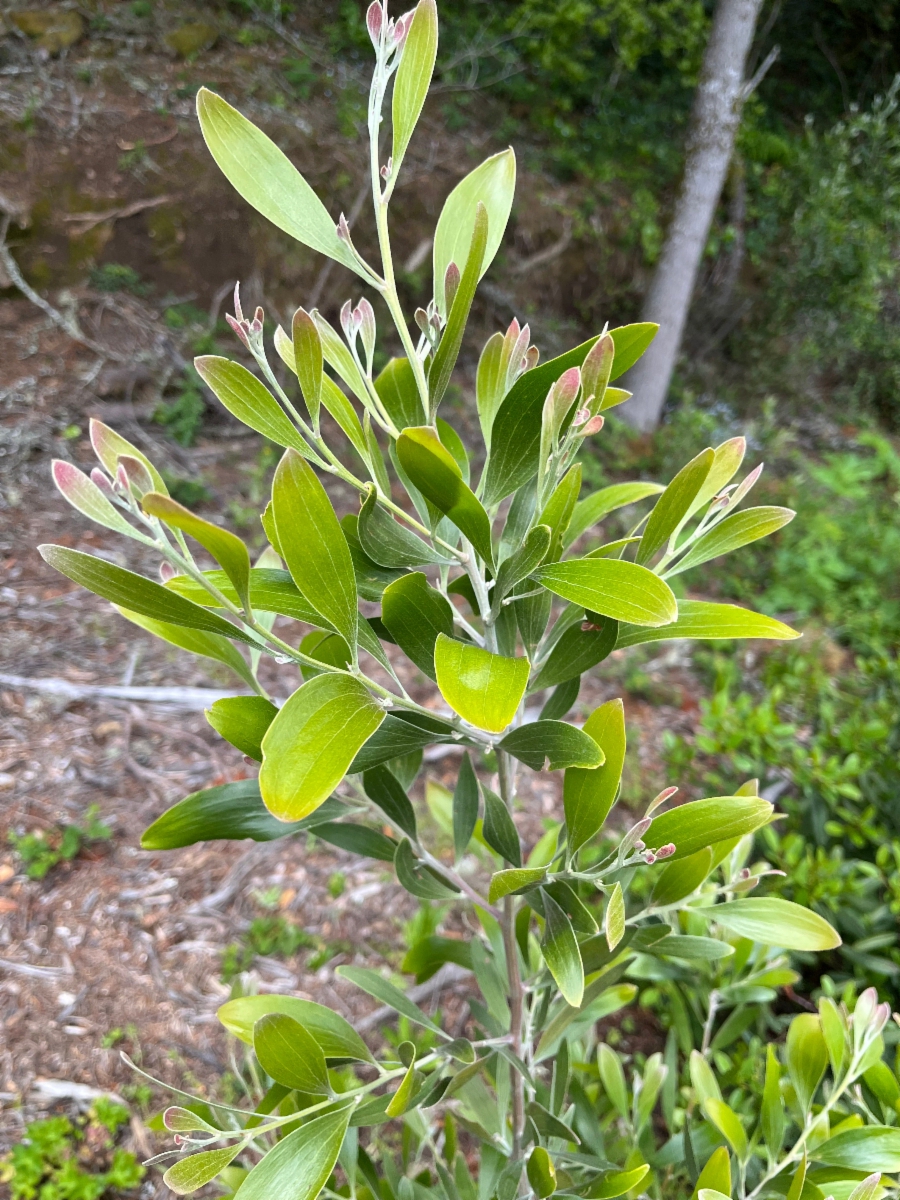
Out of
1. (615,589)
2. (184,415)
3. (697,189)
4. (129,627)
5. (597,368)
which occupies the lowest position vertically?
(129,627)

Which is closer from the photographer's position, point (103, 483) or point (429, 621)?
point (103, 483)

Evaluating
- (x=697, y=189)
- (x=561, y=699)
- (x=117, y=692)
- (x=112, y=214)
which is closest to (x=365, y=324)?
(x=561, y=699)

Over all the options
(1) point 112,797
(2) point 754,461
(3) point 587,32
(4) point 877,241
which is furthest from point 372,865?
(3) point 587,32

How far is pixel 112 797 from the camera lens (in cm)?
203

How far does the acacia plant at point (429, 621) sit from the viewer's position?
1.47 ft

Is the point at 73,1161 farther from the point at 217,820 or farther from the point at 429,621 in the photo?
the point at 429,621

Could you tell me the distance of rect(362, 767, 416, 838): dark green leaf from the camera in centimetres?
73

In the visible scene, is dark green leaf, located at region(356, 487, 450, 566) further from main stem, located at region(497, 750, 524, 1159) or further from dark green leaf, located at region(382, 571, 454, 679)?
main stem, located at region(497, 750, 524, 1159)

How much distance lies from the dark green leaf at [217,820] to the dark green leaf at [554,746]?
0.71 feet

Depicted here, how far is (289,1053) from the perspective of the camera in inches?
22.9

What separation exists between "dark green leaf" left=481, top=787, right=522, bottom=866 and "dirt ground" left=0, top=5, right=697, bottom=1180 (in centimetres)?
90

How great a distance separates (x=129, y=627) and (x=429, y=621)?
7.75 ft

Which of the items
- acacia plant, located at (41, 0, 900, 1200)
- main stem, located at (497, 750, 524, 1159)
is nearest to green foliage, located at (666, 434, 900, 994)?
acacia plant, located at (41, 0, 900, 1200)

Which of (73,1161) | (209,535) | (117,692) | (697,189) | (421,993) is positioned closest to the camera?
(209,535)
